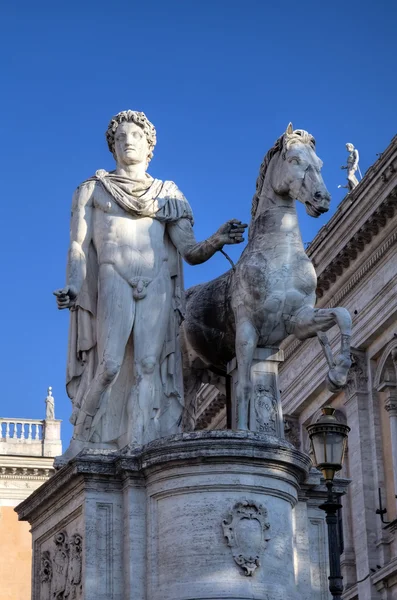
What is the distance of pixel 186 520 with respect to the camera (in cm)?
1115

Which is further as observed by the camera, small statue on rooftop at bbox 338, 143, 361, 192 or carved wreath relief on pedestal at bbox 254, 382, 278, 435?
small statue on rooftop at bbox 338, 143, 361, 192

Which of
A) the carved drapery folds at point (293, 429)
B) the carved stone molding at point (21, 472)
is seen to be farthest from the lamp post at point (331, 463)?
the carved stone molding at point (21, 472)

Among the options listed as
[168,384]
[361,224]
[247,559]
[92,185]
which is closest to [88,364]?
[168,384]

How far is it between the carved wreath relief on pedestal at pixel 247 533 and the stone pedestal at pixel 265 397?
1.13m

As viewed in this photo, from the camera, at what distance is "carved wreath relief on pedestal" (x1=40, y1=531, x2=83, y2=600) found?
37.6ft

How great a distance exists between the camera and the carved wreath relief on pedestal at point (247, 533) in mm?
10969

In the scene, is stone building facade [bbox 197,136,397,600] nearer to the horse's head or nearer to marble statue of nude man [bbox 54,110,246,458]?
the horse's head

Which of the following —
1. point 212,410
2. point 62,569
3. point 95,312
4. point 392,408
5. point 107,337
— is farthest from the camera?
point 392,408

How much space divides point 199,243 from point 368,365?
71.8 ft

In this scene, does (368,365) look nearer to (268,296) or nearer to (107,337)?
(268,296)

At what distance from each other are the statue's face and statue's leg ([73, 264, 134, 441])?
1.05m

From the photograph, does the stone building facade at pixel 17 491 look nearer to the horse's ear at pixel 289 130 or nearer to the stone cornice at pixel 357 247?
the stone cornice at pixel 357 247

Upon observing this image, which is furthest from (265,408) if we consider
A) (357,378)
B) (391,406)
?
(357,378)

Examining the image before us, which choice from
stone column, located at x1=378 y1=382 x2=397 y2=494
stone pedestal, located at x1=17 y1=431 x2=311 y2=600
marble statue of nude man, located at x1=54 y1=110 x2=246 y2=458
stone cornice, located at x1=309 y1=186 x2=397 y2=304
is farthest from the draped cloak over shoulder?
stone column, located at x1=378 y1=382 x2=397 y2=494
